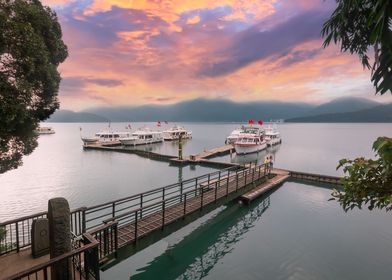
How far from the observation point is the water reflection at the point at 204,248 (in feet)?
40.6

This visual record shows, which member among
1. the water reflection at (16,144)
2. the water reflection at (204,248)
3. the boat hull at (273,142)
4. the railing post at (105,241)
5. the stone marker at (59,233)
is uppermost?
the water reflection at (16,144)

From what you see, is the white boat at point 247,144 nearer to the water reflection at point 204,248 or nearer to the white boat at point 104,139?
the water reflection at point 204,248

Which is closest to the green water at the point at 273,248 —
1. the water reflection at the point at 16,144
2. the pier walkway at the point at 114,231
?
the pier walkway at the point at 114,231

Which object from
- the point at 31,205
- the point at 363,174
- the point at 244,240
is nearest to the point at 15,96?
the point at 363,174

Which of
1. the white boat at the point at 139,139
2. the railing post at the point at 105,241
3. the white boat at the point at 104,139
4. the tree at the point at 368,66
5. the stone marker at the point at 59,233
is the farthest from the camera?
the white boat at the point at 139,139

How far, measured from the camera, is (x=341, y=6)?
258 inches

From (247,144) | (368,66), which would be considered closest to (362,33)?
(368,66)

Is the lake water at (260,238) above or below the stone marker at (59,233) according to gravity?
below

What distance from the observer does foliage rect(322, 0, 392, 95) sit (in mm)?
4898

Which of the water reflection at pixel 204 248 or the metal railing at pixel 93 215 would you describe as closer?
the metal railing at pixel 93 215

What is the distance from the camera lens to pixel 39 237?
7859 mm

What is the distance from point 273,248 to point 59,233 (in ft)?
41.9

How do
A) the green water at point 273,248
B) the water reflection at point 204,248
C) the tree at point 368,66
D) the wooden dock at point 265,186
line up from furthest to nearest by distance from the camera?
1. the wooden dock at point 265,186
2. the water reflection at point 204,248
3. the green water at point 273,248
4. the tree at point 368,66

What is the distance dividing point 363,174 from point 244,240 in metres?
13.1
